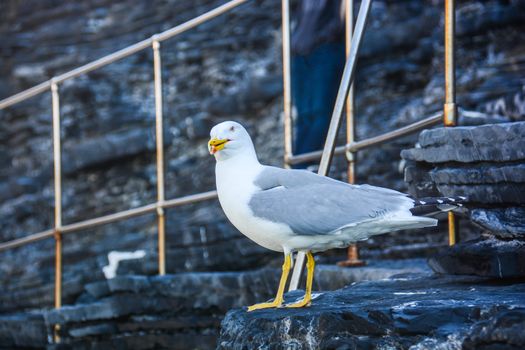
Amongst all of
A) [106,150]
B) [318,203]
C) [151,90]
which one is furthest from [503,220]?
[151,90]

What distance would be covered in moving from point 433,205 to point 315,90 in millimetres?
1091

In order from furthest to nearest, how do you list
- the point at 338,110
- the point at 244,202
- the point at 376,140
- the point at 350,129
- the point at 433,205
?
the point at 350,129 → the point at 376,140 → the point at 338,110 → the point at 244,202 → the point at 433,205

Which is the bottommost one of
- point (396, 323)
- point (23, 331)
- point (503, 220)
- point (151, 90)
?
point (23, 331)

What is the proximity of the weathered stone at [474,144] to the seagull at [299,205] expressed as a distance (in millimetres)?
217

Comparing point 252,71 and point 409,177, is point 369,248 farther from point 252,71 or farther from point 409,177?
point 252,71

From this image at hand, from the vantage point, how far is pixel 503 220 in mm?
1628

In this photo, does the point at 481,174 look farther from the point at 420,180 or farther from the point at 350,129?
the point at 350,129

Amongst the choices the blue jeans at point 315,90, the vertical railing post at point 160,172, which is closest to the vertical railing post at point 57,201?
the vertical railing post at point 160,172

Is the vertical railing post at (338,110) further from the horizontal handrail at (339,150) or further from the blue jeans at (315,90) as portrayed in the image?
the blue jeans at (315,90)

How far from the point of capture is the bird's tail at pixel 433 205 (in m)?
1.44

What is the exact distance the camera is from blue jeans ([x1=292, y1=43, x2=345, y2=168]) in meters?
2.45

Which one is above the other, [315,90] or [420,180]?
[315,90]

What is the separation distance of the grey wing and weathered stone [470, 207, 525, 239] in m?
0.23

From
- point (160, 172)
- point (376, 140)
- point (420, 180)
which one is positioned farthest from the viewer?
point (160, 172)
